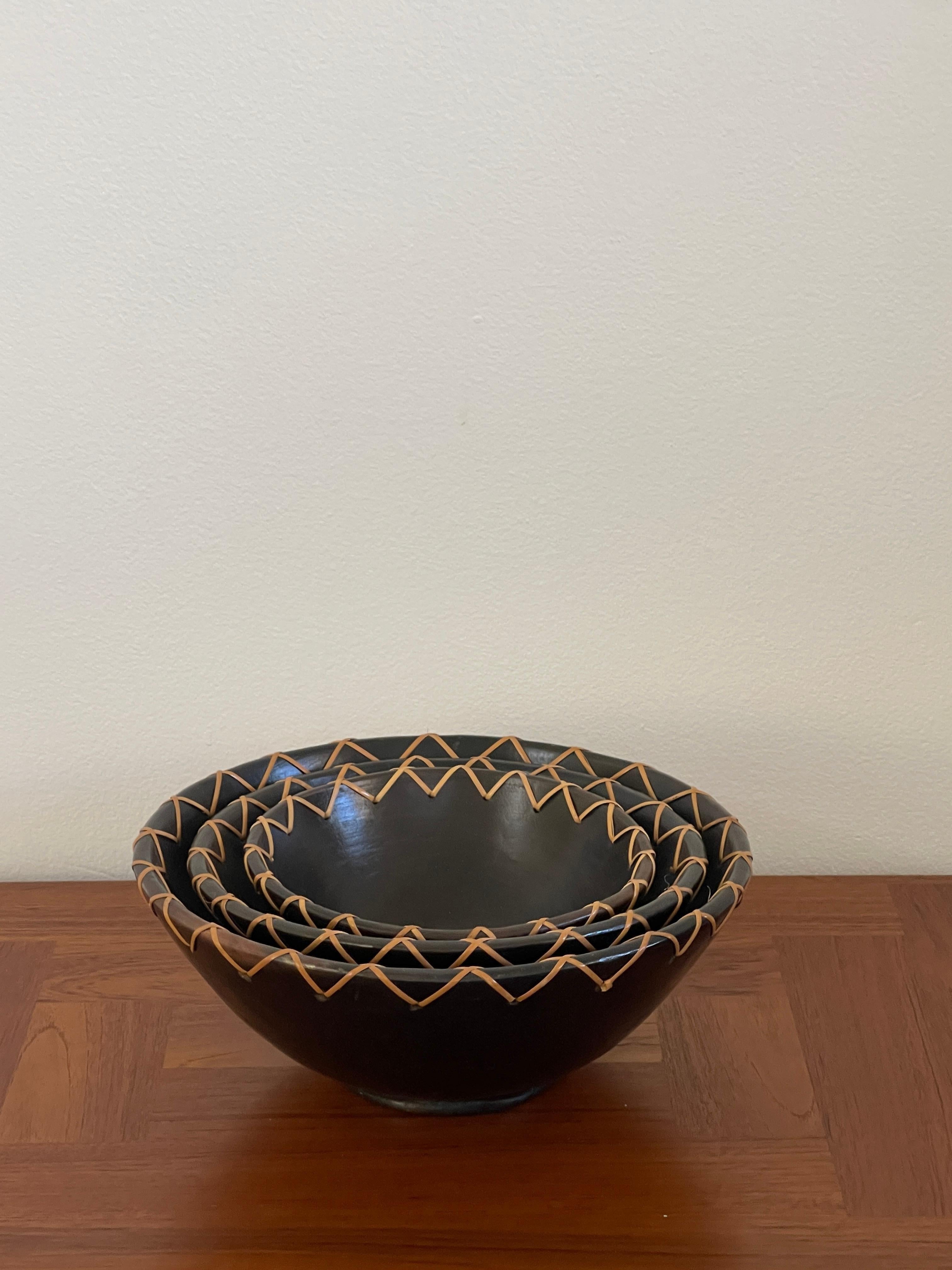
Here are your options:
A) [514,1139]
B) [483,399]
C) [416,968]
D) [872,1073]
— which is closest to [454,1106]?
[514,1139]

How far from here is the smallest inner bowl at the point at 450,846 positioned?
0.82 m

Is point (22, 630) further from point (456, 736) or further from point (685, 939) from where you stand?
point (685, 939)

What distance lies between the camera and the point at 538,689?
106 centimetres

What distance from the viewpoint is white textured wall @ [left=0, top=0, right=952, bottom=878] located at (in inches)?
35.6

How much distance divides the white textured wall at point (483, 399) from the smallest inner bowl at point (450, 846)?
0.20 m

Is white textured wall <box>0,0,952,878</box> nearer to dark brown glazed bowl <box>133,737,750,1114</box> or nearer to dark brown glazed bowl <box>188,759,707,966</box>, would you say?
dark brown glazed bowl <box>188,759,707,966</box>

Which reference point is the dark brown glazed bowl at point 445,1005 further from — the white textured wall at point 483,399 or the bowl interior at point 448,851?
the white textured wall at point 483,399

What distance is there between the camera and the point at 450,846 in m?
0.87

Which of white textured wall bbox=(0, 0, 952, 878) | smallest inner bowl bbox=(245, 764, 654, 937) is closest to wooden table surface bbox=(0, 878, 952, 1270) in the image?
smallest inner bowl bbox=(245, 764, 654, 937)

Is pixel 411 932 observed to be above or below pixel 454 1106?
above

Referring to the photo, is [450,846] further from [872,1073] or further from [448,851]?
[872,1073]

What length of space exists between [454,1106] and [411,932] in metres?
0.16

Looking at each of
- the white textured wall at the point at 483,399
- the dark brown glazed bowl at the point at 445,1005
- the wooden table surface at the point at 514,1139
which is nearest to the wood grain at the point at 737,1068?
the wooden table surface at the point at 514,1139

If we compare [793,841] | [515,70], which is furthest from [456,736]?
[515,70]
